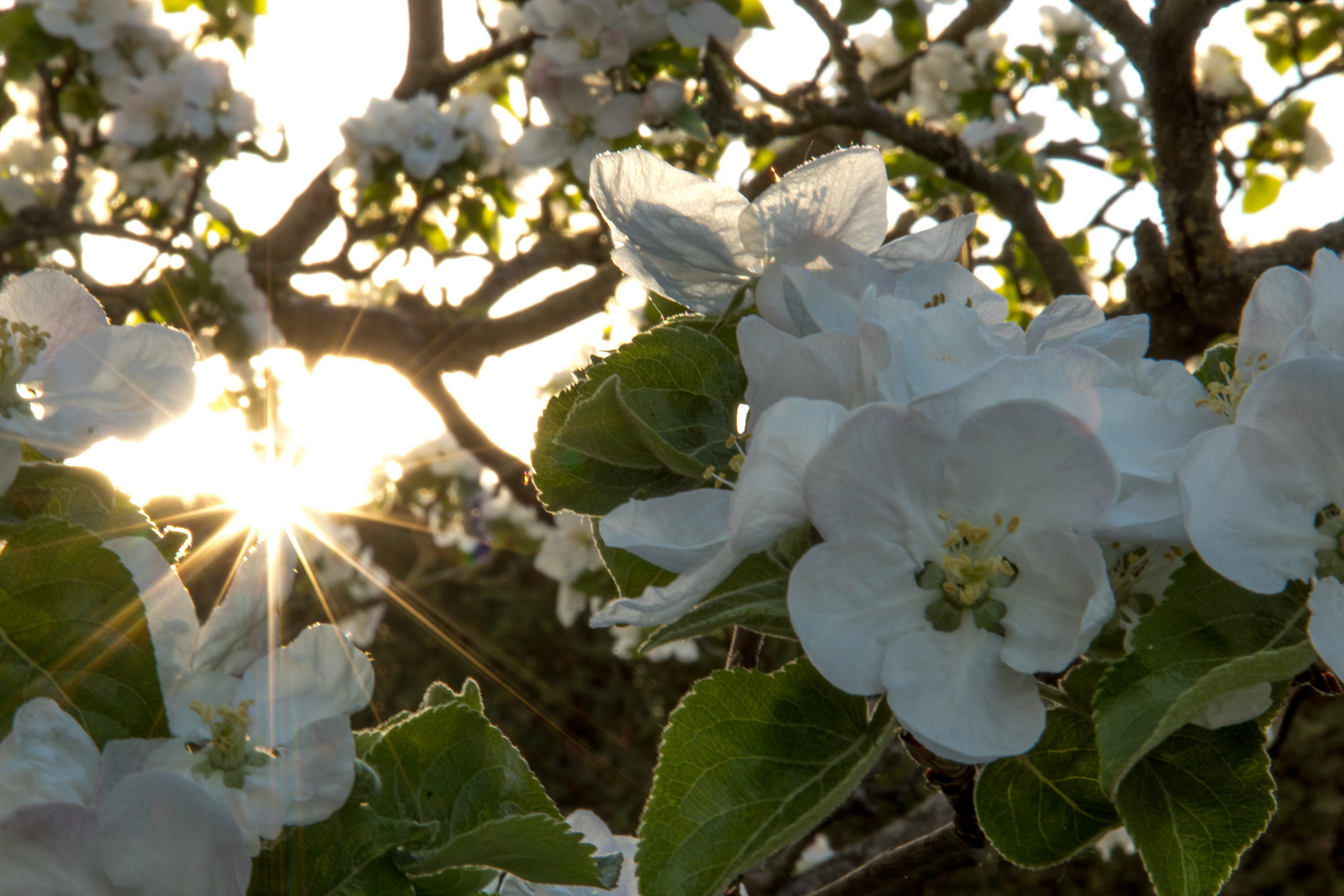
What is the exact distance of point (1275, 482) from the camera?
0.58 m

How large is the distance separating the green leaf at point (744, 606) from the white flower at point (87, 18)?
147 inches

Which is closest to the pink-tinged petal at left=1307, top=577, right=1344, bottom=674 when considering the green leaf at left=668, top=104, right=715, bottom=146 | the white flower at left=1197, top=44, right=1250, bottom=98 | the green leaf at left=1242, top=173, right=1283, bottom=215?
the green leaf at left=668, top=104, right=715, bottom=146

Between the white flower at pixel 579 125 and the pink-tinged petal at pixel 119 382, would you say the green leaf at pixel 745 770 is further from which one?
the white flower at pixel 579 125

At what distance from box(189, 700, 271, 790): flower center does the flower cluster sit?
0.76 ft

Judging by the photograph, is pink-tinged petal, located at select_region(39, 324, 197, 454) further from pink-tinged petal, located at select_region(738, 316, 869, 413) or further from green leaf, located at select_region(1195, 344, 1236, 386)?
green leaf, located at select_region(1195, 344, 1236, 386)

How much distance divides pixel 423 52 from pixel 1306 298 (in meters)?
3.98

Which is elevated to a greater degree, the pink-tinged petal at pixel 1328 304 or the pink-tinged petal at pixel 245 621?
the pink-tinged petal at pixel 245 621

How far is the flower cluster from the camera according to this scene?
56 cm

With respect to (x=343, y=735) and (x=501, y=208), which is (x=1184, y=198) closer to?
(x=343, y=735)

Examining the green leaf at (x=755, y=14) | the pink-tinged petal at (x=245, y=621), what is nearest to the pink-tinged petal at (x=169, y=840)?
the pink-tinged petal at (x=245, y=621)

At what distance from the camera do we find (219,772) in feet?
2.04

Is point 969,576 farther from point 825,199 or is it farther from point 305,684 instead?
point 305,684

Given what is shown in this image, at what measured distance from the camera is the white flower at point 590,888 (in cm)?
87

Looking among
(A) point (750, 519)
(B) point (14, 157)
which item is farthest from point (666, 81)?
(B) point (14, 157)
